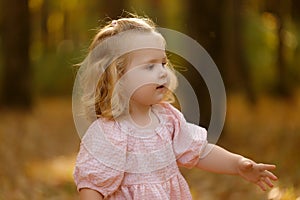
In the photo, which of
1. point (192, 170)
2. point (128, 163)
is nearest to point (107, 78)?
point (128, 163)

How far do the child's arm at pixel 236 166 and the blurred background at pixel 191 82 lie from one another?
1.19 meters

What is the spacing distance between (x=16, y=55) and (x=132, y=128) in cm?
1129

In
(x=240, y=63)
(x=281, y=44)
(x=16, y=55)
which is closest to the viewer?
(x=281, y=44)

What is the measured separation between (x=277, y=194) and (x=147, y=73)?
5.94 ft

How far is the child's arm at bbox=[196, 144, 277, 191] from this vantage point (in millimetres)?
3879

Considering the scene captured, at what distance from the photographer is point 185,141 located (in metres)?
3.92

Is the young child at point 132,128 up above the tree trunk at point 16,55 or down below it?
above

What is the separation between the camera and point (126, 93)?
12.5 feet

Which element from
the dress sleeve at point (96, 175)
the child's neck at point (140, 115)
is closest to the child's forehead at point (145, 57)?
the child's neck at point (140, 115)

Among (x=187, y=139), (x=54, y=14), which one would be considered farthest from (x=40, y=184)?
(x=54, y=14)

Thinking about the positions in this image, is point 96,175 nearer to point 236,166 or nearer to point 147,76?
point 147,76

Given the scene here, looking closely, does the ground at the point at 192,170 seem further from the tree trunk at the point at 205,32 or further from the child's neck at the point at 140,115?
the child's neck at the point at 140,115

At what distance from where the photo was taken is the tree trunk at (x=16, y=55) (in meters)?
14.5

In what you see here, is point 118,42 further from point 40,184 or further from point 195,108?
point 40,184
